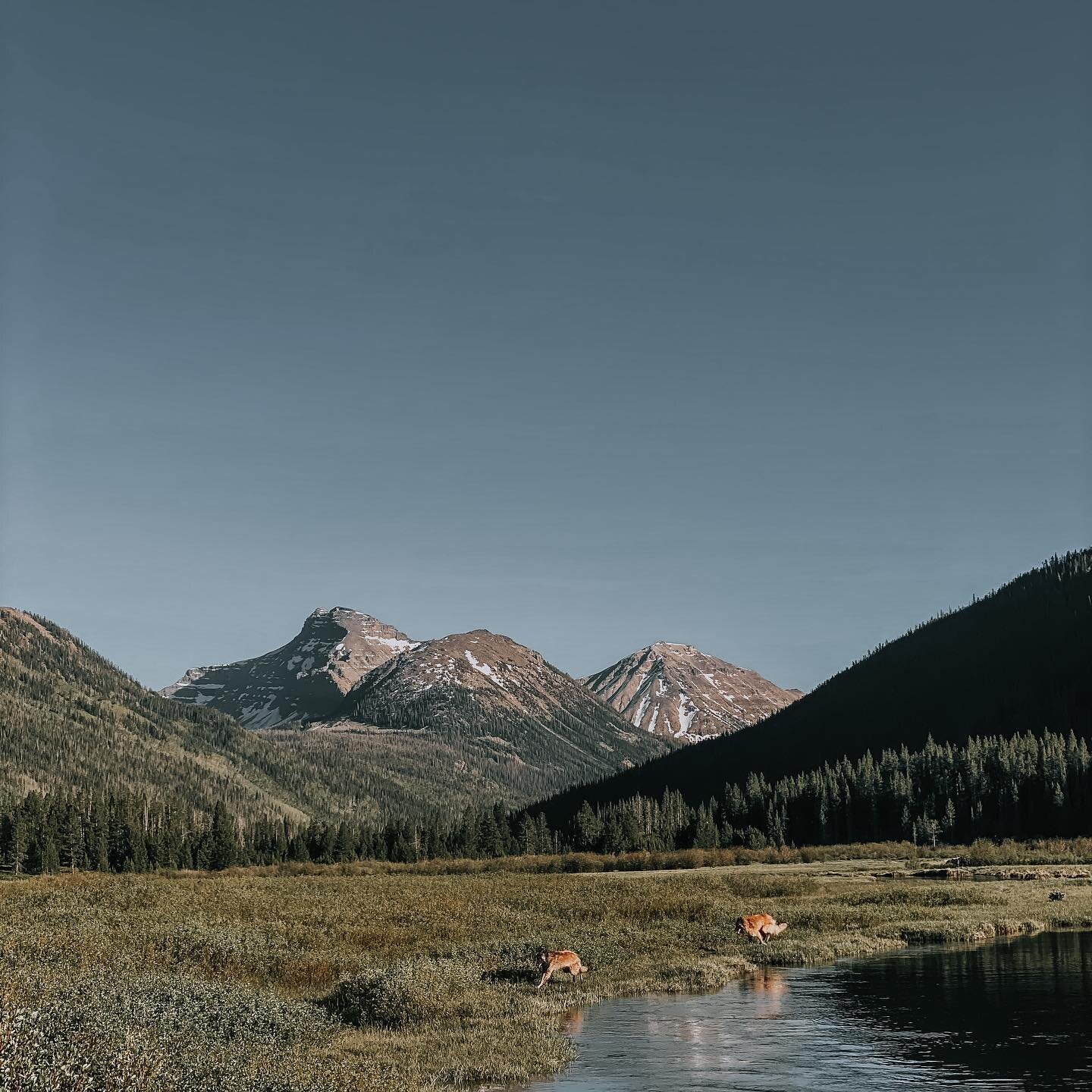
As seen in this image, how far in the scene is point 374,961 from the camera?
136 ft

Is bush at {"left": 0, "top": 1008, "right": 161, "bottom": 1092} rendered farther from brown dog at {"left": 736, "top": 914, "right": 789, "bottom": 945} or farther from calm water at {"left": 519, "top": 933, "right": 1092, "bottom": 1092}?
brown dog at {"left": 736, "top": 914, "right": 789, "bottom": 945}

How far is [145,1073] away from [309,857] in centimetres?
17001

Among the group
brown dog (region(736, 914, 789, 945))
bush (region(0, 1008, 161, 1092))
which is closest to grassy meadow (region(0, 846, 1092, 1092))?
bush (region(0, 1008, 161, 1092))

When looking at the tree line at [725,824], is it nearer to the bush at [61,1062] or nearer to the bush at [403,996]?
the bush at [403,996]

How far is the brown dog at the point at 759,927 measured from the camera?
47.9 m

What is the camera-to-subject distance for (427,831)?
194875mm

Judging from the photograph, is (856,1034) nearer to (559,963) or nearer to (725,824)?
(559,963)

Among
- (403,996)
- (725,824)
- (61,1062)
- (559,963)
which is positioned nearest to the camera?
(61,1062)

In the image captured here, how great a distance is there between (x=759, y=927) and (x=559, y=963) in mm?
14788

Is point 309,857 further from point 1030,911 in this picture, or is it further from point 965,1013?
point 965,1013

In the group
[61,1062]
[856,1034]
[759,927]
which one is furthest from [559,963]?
[61,1062]

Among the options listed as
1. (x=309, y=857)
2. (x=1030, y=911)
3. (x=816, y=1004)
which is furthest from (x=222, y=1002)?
(x=309, y=857)

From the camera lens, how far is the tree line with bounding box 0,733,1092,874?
543 ft

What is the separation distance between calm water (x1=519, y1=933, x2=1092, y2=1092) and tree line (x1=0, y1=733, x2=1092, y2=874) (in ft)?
423
